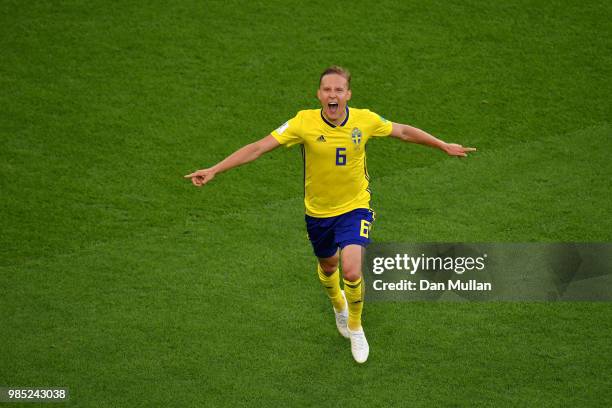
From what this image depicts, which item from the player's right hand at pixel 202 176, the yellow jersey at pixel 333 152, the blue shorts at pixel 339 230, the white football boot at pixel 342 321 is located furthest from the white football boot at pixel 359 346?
the player's right hand at pixel 202 176

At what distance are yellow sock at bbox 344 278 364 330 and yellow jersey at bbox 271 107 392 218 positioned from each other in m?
0.59

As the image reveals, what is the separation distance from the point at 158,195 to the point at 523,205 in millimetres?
3792

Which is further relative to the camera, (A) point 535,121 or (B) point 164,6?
(B) point 164,6

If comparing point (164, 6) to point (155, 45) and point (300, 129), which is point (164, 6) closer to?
point (155, 45)

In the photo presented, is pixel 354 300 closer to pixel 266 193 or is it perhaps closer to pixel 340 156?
pixel 340 156

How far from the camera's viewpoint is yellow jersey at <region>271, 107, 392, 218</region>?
7.06 metres

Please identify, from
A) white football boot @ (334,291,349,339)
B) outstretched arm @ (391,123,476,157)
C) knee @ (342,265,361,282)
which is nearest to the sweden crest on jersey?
outstretched arm @ (391,123,476,157)

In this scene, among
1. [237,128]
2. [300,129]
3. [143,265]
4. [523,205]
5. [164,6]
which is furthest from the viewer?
[164,6]

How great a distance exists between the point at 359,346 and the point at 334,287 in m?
0.55

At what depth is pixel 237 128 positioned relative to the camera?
10289 millimetres

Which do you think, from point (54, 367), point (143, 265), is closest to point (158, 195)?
point (143, 265)

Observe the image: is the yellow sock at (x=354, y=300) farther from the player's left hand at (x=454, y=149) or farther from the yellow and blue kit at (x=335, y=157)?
the player's left hand at (x=454, y=149)

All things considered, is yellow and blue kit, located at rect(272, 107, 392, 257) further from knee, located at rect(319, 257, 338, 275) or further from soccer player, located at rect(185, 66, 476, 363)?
knee, located at rect(319, 257, 338, 275)

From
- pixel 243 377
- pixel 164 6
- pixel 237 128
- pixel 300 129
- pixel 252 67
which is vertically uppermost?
pixel 164 6
